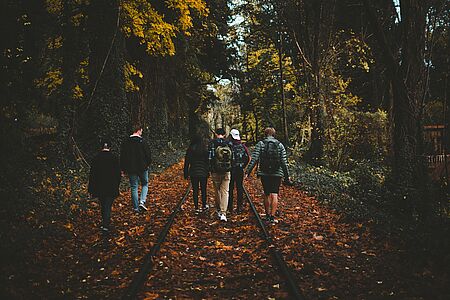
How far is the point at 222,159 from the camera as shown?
1024 centimetres

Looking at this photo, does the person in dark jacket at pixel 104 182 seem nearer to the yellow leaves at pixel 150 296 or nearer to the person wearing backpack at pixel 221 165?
the person wearing backpack at pixel 221 165

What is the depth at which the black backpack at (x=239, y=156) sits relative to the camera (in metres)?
10.8

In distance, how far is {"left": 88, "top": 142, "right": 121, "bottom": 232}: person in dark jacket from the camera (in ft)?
28.3

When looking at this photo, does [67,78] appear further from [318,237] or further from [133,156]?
[318,237]

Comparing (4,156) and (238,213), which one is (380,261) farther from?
(4,156)

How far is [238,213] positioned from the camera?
1134 cm

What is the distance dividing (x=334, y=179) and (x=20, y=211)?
12.7 m

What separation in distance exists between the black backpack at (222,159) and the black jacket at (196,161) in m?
0.69

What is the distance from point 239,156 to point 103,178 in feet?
11.8

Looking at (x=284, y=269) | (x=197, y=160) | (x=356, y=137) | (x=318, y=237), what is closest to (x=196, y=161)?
(x=197, y=160)

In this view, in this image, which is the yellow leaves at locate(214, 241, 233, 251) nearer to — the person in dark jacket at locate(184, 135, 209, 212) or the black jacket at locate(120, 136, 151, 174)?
the person in dark jacket at locate(184, 135, 209, 212)

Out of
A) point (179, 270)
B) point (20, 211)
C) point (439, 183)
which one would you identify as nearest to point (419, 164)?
point (439, 183)

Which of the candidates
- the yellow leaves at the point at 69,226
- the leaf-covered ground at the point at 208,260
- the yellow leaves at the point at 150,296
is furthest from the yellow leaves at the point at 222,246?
the yellow leaves at the point at 69,226

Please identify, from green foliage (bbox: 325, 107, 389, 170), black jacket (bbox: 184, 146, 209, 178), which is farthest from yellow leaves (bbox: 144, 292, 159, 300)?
green foliage (bbox: 325, 107, 389, 170)
